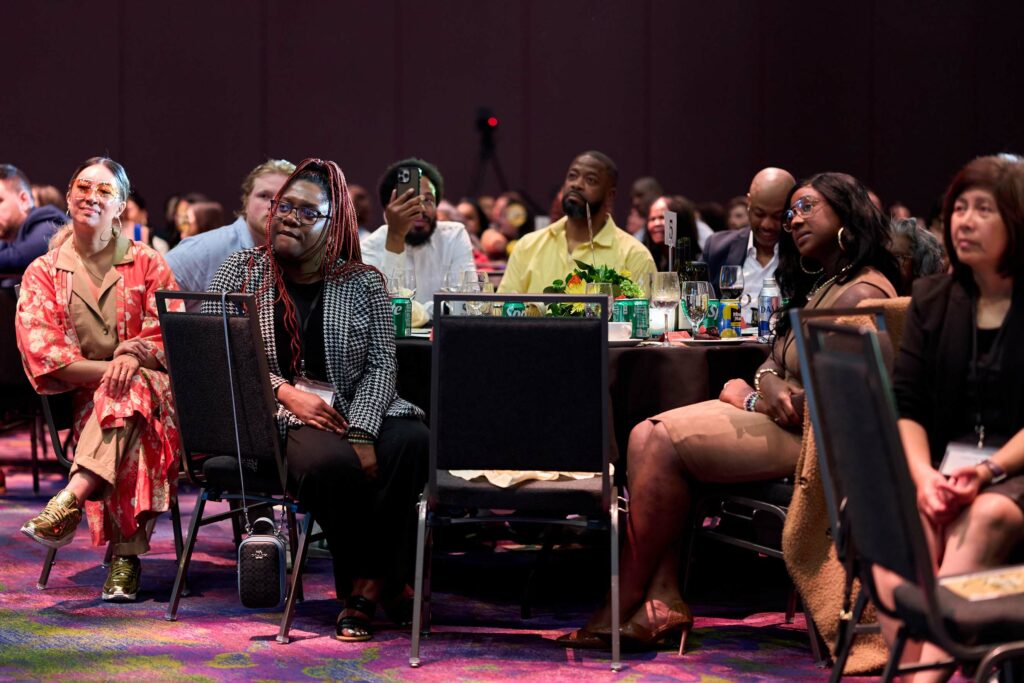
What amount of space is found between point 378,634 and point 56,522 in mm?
1021

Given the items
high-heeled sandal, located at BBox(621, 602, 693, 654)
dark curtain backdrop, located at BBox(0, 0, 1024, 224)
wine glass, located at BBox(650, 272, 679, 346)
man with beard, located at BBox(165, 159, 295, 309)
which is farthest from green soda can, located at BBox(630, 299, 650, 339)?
dark curtain backdrop, located at BBox(0, 0, 1024, 224)

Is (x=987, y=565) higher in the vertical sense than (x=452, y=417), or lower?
lower

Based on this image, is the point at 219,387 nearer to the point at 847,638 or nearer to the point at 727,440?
the point at 727,440

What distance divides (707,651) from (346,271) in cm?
146

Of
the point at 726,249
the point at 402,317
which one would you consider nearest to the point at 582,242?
the point at 726,249

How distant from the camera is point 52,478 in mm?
6180

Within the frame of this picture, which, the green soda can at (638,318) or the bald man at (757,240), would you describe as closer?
the green soda can at (638,318)

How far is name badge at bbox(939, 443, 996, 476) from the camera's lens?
8.99ft

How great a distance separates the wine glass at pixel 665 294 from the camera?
4262 millimetres

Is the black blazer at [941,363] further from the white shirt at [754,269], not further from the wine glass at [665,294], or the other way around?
the white shirt at [754,269]

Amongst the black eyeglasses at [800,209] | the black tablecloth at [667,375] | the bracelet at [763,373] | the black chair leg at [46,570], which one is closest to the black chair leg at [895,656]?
the bracelet at [763,373]

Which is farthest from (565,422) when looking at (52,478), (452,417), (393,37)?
(393,37)

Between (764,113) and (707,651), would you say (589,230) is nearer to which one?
(707,651)

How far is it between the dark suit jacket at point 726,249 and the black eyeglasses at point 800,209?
181 cm
